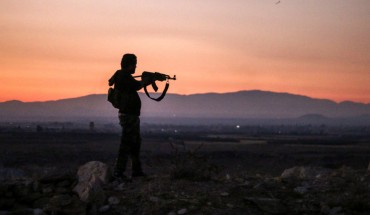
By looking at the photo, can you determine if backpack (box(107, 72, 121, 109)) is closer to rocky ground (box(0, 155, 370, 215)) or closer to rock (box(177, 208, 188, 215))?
rocky ground (box(0, 155, 370, 215))

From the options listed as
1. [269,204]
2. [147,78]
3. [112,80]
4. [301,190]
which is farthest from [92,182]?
[301,190]

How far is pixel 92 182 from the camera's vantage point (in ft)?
26.6

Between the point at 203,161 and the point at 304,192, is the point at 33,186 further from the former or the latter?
the point at 304,192

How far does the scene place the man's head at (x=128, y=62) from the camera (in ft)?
30.0

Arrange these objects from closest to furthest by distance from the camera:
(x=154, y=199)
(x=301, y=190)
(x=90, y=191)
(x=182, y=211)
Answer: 1. (x=182, y=211)
2. (x=154, y=199)
3. (x=90, y=191)
4. (x=301, y=190)

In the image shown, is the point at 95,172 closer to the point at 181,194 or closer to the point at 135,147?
the point at 135,147

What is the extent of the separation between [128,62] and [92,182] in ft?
7.46

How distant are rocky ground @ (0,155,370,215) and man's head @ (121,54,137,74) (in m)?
1.75

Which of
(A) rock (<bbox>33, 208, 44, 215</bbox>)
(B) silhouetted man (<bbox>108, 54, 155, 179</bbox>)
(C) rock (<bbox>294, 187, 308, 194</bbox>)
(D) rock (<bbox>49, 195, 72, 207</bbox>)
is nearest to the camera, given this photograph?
(A) rock (<bbox>33, 208, 44, 215</bbox>)

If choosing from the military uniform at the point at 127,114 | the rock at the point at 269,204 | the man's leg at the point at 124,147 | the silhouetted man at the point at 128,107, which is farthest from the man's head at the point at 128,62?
the rock at the point at 269,204

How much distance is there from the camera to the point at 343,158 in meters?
47.3

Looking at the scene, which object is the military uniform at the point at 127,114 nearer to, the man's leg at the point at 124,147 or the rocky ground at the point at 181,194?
the man's leg at the point at 124,147

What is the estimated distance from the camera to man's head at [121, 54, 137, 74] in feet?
30.0

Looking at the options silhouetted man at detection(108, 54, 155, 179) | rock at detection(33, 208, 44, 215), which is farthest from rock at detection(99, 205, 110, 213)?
silhouetted man at detection(108, 54, 155, 179)
